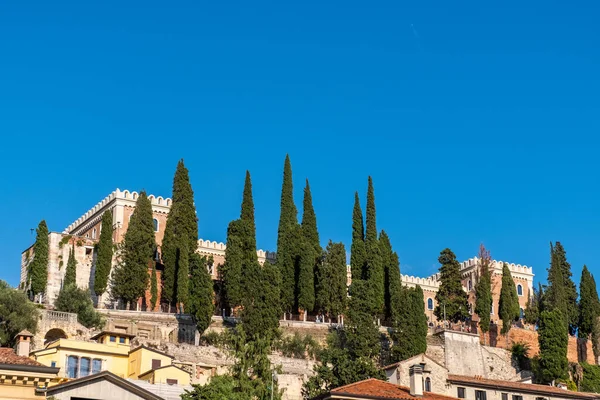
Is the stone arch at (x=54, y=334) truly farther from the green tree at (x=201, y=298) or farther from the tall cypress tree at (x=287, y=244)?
the tall cypress tree at (x=287, y=244)

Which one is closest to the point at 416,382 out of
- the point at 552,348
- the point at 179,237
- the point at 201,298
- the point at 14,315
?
the point at 201,298

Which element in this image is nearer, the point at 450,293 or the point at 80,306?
the point at 80,306

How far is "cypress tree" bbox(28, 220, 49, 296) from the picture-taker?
75500mm

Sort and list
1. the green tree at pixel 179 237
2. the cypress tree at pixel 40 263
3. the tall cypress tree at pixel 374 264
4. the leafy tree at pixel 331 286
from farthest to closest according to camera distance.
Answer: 1. the tall cypress tree at pixel 374 264
2. the leafy tree at pixel 331 286
3. the cypress tree at pixel 40 263
4. the green tree at pixel 179 237

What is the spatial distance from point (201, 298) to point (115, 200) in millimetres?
22949

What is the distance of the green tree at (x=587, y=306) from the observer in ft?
298

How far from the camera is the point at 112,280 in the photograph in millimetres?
75375

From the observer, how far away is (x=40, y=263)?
251ft

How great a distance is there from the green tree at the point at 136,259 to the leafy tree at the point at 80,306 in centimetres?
470

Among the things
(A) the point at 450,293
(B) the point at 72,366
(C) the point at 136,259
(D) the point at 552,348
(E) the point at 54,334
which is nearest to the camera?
(B) the point at 72,366

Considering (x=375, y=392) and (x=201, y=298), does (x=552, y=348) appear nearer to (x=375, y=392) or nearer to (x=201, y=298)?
(x=201, y=298)

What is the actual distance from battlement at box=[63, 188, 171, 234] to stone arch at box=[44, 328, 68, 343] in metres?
26.1

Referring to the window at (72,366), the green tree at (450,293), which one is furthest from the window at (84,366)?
the green tree at (450,293)

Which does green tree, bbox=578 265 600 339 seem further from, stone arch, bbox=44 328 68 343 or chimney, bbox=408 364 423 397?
stone arch, bbox=44 328 68 343
